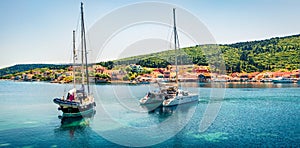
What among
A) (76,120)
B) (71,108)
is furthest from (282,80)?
(71,108)

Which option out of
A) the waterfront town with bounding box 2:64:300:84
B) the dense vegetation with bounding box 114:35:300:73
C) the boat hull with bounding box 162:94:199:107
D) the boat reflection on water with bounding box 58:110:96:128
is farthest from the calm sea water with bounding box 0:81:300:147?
the dense vegetation with bounding box 114:35:300:73

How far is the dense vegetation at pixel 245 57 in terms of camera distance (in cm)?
10775

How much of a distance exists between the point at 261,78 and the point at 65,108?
301ft

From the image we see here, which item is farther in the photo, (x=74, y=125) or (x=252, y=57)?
(x=252, y=57)

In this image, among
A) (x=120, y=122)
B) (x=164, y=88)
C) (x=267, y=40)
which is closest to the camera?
(x=120, y=122)

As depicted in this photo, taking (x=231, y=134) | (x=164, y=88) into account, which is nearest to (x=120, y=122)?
(x=231, y=134)

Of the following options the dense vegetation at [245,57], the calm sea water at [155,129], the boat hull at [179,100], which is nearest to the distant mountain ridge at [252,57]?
the dense vegetation at [245,57]

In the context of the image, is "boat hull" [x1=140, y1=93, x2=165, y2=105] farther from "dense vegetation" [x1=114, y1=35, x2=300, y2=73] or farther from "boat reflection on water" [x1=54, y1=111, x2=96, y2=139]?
"dense vegetation" [x1=114, y1=35, x2=300, y2=73]

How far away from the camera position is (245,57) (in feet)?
401

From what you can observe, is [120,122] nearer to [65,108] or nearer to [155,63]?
[65,108]

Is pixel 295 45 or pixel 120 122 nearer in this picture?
pixel 120 122

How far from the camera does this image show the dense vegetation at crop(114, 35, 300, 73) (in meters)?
108

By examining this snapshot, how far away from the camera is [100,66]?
392ft

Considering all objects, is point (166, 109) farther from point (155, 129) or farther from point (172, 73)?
point (172, 73)
